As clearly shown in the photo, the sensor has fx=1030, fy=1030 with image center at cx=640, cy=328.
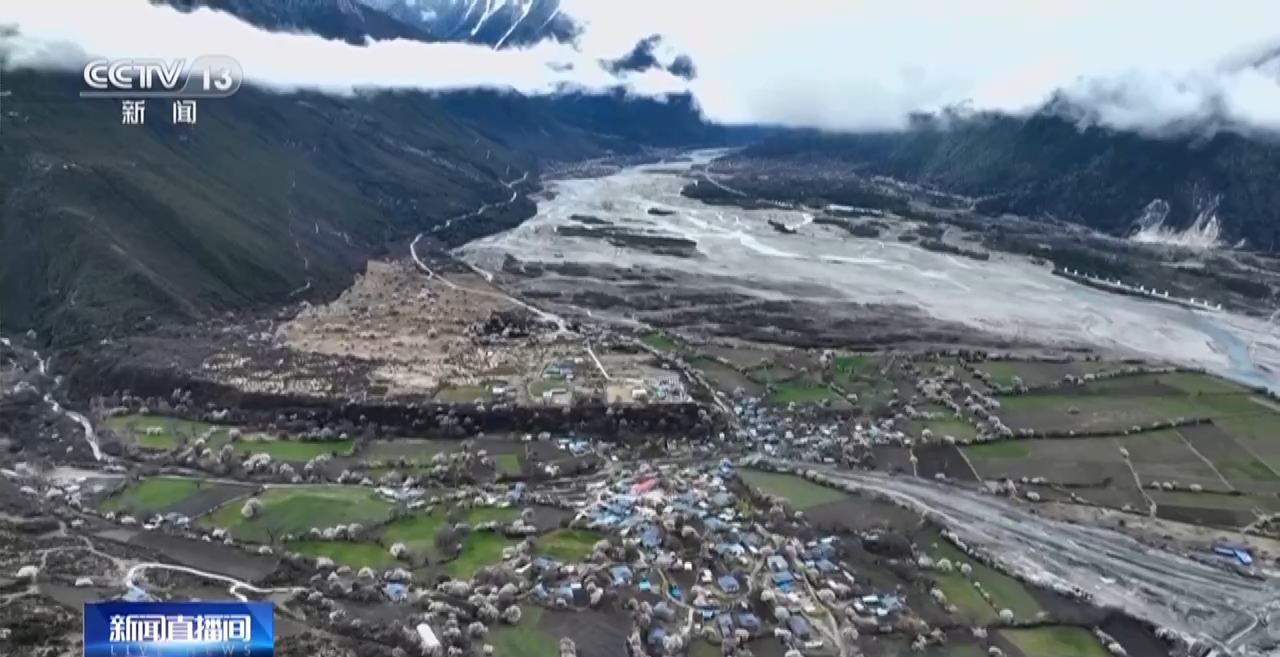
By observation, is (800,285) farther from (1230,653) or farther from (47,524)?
(47,524)

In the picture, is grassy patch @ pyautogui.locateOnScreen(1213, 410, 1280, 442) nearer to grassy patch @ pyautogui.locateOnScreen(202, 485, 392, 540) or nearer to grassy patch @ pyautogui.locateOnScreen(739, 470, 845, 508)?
grassy patch @ pyautogui.locateOnScreen(739, 470, 845, 508)

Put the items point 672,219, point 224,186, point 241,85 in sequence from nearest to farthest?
point 224,186 → point 241,85 → point 672,219

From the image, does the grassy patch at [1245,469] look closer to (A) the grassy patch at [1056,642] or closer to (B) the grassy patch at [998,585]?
(B) the grassy patch at [998,585]

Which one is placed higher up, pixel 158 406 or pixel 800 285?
pixel 800 285

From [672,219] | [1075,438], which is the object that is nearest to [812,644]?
[1075,438]

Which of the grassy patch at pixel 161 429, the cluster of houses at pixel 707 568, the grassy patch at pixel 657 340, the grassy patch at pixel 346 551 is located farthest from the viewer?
the grassy patch at pixel 657 340

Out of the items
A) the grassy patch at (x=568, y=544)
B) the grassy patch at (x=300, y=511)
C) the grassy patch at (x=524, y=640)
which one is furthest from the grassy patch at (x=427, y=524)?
the grassy patch at (x=524, y=640)

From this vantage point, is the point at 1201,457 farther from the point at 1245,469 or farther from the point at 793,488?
the point at 793,488
